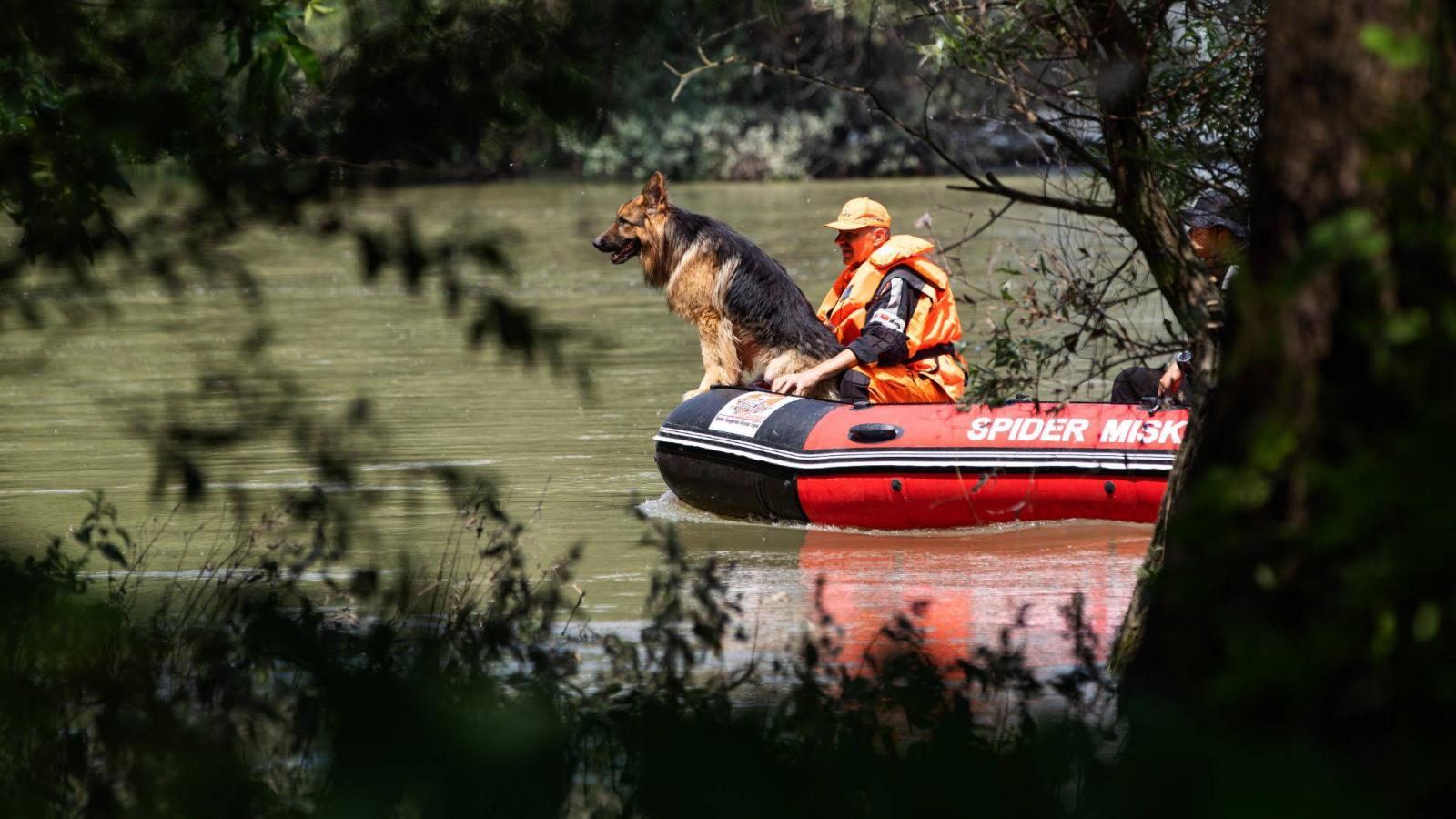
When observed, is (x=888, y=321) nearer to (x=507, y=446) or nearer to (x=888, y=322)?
(x=888, y=322)

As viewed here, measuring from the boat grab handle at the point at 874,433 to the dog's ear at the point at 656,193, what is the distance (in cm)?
225

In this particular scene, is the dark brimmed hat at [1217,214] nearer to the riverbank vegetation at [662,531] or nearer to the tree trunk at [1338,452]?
the riverbank vegetation at [662,531]

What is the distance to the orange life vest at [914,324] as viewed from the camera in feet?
33.4

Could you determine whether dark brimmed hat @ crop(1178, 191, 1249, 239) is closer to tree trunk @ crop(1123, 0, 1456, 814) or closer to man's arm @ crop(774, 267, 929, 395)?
man's arm @ crop(774, 267, 929, 395)

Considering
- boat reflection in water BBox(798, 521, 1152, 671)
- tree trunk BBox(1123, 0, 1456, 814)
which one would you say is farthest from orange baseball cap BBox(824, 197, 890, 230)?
tree trunk BBox(1123, 0, 1456, 814)

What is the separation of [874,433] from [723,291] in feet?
5.66

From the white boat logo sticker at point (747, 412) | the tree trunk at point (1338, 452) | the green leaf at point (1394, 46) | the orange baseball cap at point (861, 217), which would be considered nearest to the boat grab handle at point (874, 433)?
the white boat logo sticker at point (747, 412)

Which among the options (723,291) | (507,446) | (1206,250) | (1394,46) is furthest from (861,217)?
(1394,46)

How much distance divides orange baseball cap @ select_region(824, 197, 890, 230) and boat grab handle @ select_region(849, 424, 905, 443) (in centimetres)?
112

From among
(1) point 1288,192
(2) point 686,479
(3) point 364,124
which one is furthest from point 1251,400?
(2) point 686,479

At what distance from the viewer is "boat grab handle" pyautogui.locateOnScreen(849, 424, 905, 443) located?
9820 mm

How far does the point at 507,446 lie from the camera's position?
12.9 m

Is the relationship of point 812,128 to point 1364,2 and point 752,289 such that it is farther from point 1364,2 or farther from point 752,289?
point 1364,2

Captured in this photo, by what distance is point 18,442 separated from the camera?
13383 millimetres
